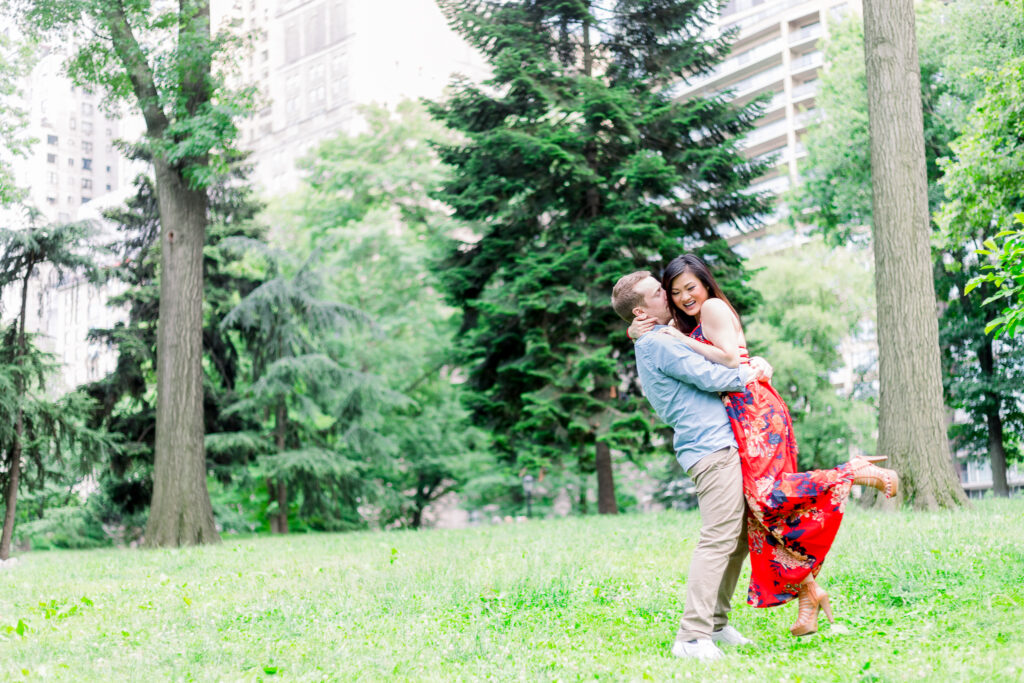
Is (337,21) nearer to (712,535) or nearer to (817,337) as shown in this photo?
(817,337)

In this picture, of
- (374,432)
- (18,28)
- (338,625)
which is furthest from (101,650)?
(374,432)

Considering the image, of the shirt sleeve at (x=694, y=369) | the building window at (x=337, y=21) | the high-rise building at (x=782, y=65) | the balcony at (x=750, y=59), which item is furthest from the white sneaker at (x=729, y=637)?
the building window at (x=337, y=21)

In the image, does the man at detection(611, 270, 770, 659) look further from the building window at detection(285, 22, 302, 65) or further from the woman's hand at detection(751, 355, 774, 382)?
the building window at detection(285, 22, 302, 65)

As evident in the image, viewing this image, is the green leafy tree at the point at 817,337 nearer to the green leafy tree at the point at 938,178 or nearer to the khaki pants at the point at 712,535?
the green leafy tree at the point at 938,178

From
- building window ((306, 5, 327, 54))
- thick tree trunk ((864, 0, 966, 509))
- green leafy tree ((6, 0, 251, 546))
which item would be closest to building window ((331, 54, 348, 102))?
building window ((306, 5, 327, 54))

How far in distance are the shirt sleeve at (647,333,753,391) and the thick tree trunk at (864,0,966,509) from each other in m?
7.74

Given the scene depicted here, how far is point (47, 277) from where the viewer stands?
51.0 feet

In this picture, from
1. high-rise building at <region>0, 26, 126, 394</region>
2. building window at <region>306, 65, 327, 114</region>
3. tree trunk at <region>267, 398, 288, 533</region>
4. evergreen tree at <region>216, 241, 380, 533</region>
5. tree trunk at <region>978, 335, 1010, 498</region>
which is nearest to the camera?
high-rise building at <region>0, 26, 126, 394</region>

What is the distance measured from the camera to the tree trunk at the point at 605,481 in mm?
17828

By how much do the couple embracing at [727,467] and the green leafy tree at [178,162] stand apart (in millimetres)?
11981

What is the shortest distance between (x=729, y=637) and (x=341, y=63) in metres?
76.6

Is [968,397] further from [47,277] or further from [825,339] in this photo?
[47,277]

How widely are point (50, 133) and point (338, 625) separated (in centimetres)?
2848

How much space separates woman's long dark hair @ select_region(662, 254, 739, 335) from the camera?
4.64 m
